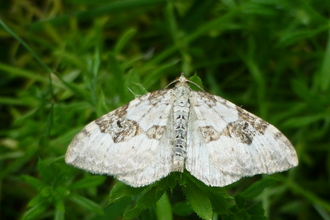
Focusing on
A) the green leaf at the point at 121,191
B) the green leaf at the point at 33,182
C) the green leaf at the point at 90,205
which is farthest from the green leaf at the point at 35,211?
the green leaf at the point at 121,191

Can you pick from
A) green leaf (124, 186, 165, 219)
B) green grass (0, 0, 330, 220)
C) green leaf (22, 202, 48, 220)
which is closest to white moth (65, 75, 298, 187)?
green leaf (124, 186, 165, 219)

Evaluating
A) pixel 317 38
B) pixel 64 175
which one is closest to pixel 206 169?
pixel 64 175

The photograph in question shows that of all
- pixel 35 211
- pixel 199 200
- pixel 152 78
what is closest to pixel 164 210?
pixel 199 200

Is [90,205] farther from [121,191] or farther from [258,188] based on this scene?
[258,188]

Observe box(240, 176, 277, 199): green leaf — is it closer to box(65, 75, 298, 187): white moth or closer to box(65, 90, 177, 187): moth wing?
box(65, 75, 298, 187): white moth

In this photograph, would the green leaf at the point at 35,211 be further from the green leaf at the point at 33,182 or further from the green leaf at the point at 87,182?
the green leaf at the point at 87,182
